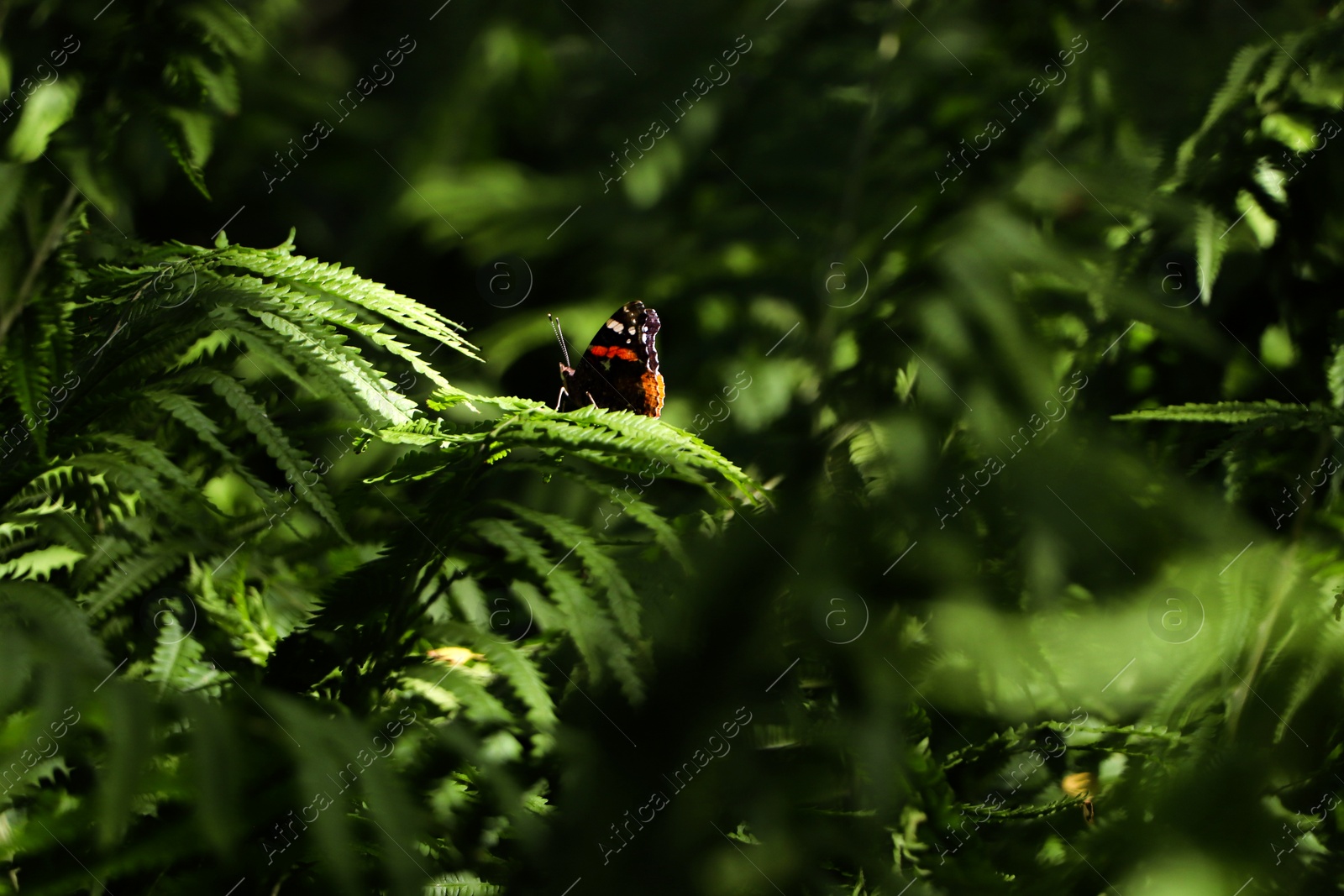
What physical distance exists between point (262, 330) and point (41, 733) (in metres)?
0.24

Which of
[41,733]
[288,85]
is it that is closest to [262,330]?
[41,733]

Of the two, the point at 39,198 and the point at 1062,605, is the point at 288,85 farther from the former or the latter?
the point at 1062,605

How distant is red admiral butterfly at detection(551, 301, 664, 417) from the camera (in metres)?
0.81

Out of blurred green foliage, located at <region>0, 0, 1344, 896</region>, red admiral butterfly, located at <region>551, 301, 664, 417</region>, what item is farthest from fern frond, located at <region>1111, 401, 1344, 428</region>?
red admiral butterfly, located at <region>551, 301, 664, 417</region>

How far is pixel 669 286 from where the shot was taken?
103cm

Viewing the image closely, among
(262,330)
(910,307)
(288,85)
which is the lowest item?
(910,307)

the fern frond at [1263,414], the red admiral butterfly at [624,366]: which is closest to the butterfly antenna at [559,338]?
the red admiral butterfly at [624,366]

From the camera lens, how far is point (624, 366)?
2.69ft

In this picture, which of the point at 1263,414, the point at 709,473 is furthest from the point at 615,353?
the point at 1263,414

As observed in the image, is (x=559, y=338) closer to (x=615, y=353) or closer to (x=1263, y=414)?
(x=615, y=353)

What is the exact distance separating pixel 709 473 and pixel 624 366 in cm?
12

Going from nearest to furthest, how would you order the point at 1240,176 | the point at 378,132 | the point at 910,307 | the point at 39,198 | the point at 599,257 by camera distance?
the point at 39,198 → the point at 910,307 → the point at 1240,176 → the point at 599,257 → the point at 378,132

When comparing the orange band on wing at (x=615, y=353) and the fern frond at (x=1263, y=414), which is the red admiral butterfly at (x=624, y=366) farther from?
the fern frond at (x=1263, y=414)

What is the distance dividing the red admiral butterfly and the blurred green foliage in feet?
0.27
